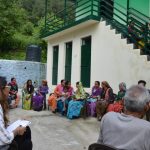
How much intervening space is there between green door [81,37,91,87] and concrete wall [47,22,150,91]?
0.23 meters

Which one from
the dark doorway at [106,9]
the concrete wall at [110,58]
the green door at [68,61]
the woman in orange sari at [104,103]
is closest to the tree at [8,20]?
the green door at [68,61]

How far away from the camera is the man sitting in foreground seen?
121 inches

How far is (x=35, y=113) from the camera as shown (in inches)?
543

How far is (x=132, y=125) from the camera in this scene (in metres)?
3.13

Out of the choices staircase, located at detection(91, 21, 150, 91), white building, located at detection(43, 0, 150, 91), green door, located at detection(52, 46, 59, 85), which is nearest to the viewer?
staircase, located at detection(91, 21, 150, 91)

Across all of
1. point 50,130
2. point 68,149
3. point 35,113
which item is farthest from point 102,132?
point 35,113

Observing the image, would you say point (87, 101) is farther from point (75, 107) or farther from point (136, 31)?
point (136, 31)

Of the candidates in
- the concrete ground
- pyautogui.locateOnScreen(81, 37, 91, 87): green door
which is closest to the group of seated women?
the concrete ground

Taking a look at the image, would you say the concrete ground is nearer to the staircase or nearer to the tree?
the staircase

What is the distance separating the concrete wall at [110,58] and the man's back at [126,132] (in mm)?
8745

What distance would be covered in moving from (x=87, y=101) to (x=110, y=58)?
6.85 ft

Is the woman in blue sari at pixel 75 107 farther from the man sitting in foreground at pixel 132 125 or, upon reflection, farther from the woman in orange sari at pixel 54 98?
the man sitting in foreground at pixel 132 125

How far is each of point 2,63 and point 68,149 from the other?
17.6m

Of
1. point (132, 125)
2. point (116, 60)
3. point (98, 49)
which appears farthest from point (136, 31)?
point (132, 125)
